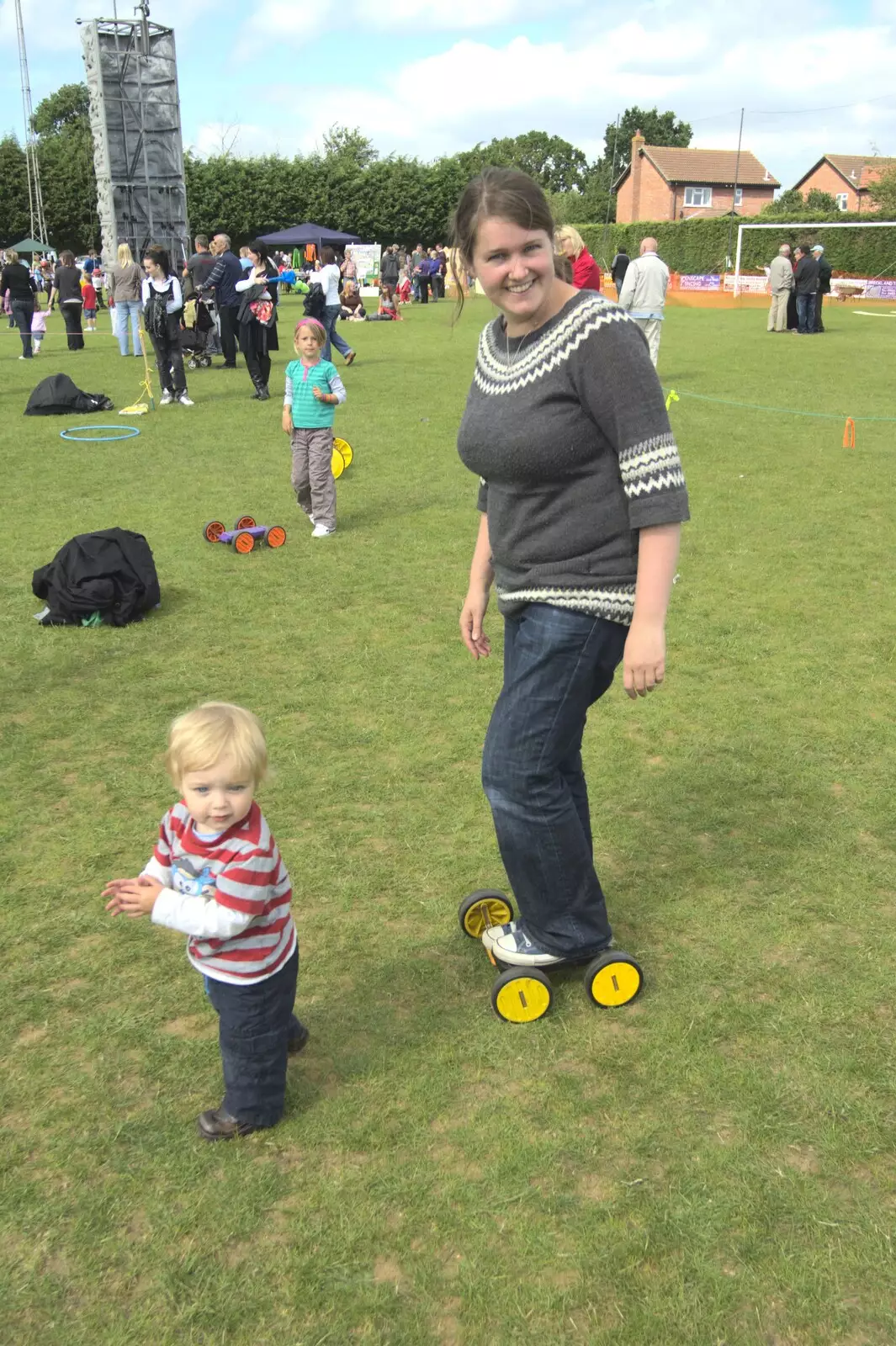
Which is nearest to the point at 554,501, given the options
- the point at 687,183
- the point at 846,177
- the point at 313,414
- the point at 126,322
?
the point at 313,414

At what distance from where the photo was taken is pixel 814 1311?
7.39ft

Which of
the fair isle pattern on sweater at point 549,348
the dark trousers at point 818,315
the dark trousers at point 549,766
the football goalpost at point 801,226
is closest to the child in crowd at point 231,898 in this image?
the dark trousers at point 549,766

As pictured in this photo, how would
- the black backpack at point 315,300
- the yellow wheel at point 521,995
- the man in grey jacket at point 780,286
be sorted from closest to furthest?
the yellow wheel at point 521,995 → the black backpack at point 315,300 → the man in grey jacket at point 780,286

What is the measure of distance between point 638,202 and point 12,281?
72.0 metres

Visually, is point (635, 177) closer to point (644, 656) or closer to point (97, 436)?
point (97, 436)

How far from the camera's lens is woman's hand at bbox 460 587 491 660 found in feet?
11.0

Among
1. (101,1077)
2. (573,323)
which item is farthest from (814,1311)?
Answer: (573,323)

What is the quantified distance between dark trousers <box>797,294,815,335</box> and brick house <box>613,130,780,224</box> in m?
59.3

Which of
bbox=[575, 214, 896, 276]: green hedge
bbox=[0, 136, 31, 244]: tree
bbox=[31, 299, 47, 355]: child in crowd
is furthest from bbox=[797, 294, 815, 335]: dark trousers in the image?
bbox=[0, 136, 31, 244]: tree

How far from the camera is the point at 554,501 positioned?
2.68 metres

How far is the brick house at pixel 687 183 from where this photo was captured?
3140 inches

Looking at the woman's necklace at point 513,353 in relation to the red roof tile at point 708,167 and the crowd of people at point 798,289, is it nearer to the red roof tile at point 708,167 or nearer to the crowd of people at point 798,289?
the crowd of people at point 798,289

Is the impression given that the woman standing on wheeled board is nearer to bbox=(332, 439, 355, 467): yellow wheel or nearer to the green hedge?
bbox=(332, 439, 355, 467): yellow wheel

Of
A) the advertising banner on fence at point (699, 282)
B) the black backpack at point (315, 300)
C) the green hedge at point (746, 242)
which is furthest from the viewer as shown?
the advertising banner on fence at point (699, 282)
